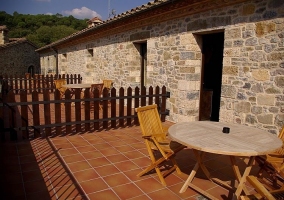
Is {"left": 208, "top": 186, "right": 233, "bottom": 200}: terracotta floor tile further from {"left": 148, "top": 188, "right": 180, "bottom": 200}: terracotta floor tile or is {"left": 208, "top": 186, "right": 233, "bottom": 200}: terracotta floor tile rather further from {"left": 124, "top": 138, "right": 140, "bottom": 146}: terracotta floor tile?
{"left": 124, "top": 138, "right": 140, "bottom": 146}: terracotta floor tile

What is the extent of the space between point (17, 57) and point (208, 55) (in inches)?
959

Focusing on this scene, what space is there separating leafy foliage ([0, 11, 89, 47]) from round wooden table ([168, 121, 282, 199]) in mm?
35238

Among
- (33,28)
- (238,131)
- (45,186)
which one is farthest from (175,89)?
(33,28)

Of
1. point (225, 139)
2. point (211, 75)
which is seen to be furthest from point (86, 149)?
point (211, 75)

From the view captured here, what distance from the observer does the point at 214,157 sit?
400 cm

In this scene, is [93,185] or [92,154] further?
[92,154]

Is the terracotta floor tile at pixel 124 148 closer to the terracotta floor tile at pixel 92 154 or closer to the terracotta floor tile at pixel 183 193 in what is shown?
the terracotta floor tile at pixel 92 154

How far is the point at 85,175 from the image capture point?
3.19m

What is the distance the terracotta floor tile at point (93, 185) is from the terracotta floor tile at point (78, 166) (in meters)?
0.43

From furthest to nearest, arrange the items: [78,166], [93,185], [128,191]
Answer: [78,166] < [93,185] < [128,191]

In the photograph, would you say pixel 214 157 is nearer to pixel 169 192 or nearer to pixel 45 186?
pixel 169 192

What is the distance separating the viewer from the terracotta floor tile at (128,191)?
2.73 metres

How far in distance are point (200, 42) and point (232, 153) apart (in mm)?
4058

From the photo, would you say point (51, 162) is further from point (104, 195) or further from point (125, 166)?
point (104, 195)
